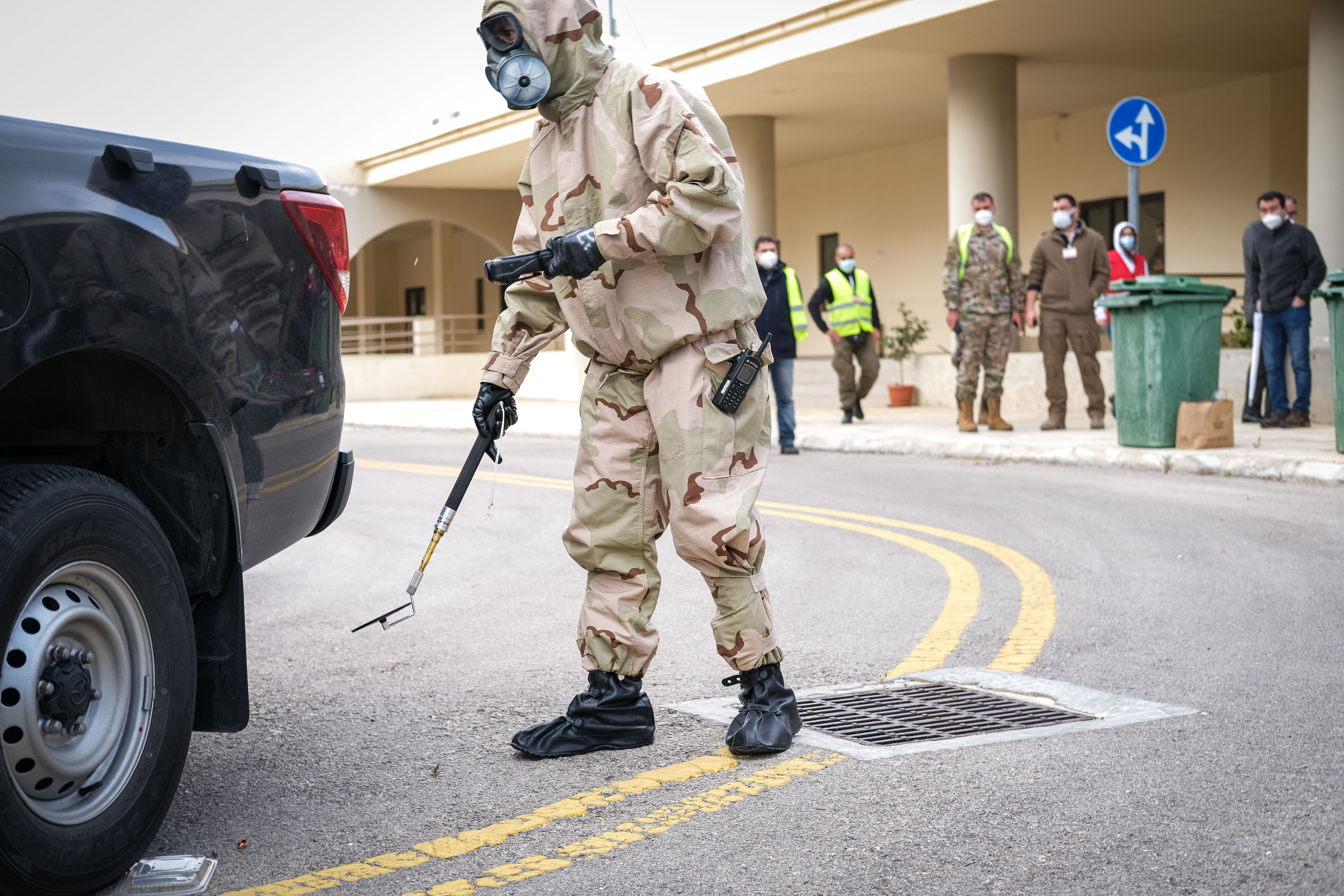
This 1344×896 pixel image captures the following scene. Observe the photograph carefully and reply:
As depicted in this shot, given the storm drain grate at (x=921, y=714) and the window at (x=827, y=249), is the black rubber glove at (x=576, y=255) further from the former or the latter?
the window at (x=827, y=249)

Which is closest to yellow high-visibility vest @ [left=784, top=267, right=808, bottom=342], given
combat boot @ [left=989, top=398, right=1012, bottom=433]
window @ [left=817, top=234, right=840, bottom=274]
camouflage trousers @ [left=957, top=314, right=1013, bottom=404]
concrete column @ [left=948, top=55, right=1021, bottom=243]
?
→ camouflage trousers @ [left=957, top=314, right=1013, bottom=404]

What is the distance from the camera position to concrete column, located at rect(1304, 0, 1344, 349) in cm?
1419

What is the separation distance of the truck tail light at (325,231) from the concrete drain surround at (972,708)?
62.4 inches

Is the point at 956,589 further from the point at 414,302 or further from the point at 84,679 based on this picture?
the point at 414,302

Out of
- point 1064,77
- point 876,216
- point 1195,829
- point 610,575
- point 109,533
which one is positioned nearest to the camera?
point 109,533

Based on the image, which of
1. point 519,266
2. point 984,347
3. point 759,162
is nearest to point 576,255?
point 519,266

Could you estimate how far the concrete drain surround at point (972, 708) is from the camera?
12.2ft

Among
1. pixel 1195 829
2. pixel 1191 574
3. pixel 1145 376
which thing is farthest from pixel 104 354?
pixel 1145 376

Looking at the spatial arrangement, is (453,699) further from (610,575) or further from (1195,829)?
(1195,829)

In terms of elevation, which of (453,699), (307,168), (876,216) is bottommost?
(453,699)

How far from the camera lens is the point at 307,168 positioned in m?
3.45

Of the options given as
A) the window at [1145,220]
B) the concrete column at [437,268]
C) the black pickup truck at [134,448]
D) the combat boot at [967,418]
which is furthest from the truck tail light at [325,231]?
the concrete column at [437,268]

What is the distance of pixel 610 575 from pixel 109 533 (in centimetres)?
138

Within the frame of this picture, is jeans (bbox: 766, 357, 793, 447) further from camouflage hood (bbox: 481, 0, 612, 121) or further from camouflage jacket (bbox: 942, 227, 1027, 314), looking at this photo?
camouflage hood (bbox: 481, 0, 612, 121)
